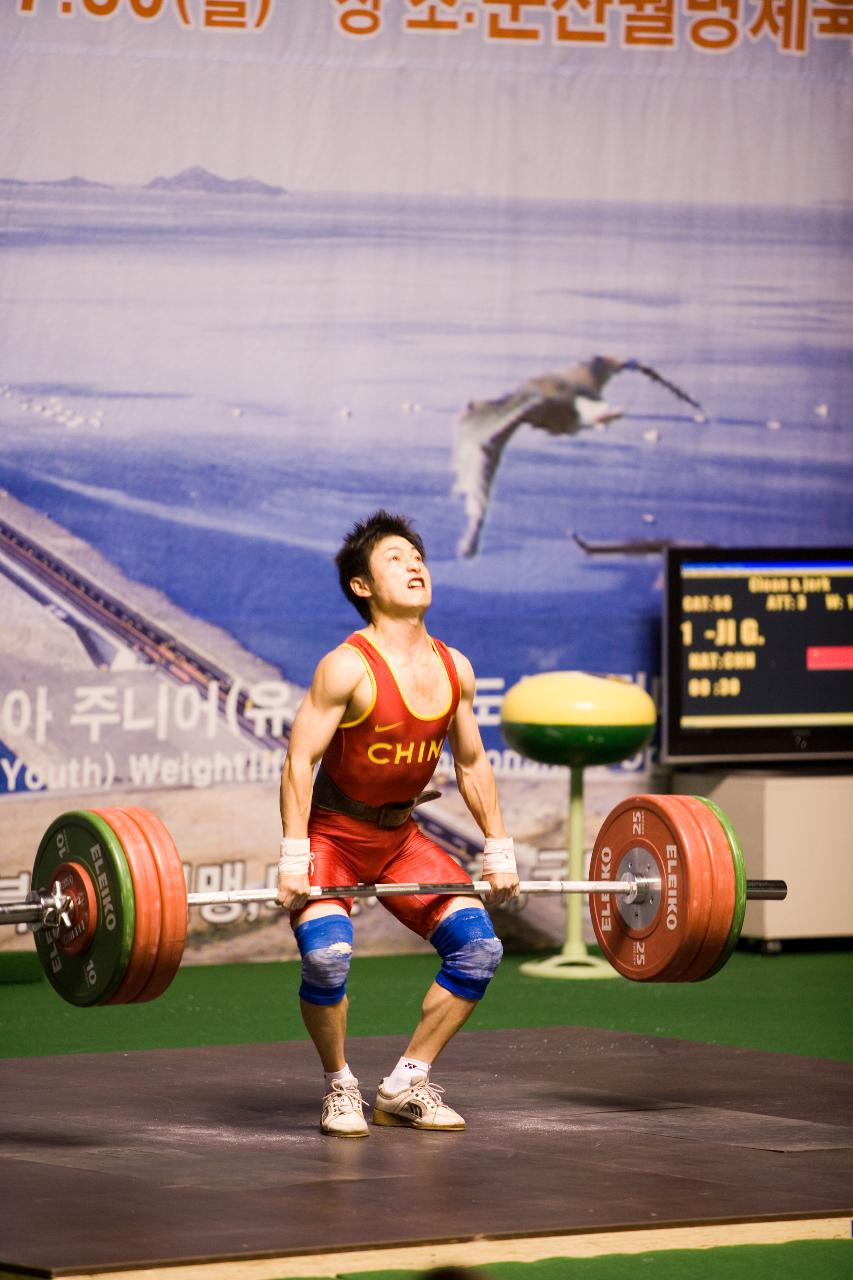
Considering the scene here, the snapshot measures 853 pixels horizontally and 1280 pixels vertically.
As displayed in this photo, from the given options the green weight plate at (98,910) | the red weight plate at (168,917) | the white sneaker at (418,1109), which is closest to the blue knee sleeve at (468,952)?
the white sneaker at (418,1109)

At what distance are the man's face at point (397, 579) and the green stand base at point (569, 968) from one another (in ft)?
9.41

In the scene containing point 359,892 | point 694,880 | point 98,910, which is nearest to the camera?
point 98,910

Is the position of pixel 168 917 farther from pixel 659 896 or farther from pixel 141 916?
pixel 659 896

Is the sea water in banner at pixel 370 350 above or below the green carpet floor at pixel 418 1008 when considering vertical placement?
above

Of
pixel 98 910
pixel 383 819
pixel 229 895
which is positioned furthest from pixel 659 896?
pixel 98 910

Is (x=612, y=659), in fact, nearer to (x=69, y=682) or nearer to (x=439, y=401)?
(x=439, y=401)

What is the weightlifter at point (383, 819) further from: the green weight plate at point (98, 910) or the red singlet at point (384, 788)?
the green weight plate at point (98, 910)

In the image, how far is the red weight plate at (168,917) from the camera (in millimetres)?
4613

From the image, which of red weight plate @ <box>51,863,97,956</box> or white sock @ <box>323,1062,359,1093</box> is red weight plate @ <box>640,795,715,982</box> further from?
red weight plate @ <box>51,863,97,956</box>

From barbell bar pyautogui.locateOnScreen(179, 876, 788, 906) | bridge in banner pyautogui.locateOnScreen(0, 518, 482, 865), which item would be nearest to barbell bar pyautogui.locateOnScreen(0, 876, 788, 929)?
barbell bar pyautogui.locateOnScreen(179, 876, 788, 906)

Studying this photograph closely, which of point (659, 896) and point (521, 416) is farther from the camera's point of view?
point (521, 416)

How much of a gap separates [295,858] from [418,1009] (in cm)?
228

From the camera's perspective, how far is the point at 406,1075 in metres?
4.98

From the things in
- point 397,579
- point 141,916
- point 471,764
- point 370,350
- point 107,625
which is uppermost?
point 370,350
